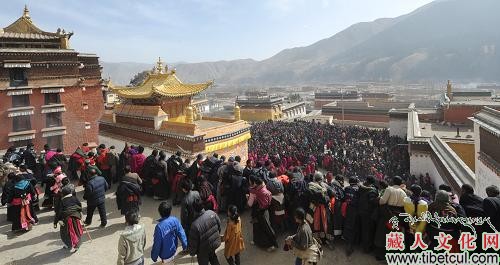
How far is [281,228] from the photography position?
723 cm

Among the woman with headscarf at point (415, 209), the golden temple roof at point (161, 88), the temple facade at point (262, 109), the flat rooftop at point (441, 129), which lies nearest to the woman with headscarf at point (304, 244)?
the woman with headscarf at point (415, 209)

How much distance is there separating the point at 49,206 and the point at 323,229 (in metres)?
7.02

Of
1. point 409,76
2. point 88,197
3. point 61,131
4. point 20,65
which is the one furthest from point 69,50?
point 409,76

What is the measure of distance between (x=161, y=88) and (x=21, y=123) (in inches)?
245

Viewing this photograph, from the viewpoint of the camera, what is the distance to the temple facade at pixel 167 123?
15.7 m

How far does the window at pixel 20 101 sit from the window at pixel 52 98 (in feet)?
2.34

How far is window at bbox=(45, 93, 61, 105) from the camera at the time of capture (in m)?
14.9

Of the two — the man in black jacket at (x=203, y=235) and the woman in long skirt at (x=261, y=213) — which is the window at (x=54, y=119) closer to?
the woman in long skirt at (x=261, y=213)

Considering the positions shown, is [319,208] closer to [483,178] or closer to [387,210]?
[387,210]

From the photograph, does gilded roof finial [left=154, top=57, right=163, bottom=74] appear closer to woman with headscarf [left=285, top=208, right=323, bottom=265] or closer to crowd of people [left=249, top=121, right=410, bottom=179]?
crowd of people [left=249, top=121, right=410, bottom=179]

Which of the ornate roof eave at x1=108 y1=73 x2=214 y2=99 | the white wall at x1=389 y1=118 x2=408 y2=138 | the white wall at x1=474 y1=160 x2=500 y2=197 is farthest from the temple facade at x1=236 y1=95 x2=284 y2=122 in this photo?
the white wall at x1=474 y1=160 x2=500 y2=197

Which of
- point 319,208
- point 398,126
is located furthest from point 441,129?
point 319,208

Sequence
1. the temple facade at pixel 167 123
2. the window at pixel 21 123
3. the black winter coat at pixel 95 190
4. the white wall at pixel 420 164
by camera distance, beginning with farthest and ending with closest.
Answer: the white wall at pixel 420 164 < the temple facade at pixel 167 123 < the window at pixel 21 123 < the black winter coat at pixel 95 190

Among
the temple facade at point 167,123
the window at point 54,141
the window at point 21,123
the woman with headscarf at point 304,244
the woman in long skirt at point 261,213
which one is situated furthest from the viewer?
the temple facade at point 167,123
